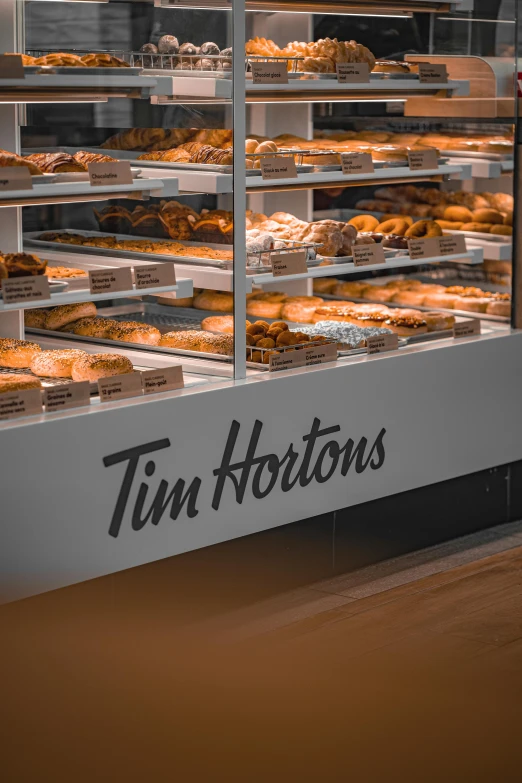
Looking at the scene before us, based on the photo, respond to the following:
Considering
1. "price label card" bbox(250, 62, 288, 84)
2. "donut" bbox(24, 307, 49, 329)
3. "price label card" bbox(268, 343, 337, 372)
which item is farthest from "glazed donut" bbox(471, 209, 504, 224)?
"donut" bbox(24, 307, 49, 329)

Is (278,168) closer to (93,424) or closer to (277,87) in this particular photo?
(277,87)

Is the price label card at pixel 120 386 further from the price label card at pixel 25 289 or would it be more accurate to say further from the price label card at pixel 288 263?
the price label card at pixel 288 263

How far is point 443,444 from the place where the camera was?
491 centimetres

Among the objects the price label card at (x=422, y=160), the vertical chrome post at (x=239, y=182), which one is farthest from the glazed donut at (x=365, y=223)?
the vertical chrome post at (x=239, y=182)

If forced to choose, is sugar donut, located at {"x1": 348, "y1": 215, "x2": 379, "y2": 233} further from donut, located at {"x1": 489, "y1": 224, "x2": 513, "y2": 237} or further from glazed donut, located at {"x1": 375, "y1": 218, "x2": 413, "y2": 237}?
donut, located at {"x1": 489, "y1": 224, "x2": 513, "y2": 237}

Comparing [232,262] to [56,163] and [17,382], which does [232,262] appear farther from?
[17,382]

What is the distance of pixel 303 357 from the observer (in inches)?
174

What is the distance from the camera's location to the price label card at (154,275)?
3.92 m

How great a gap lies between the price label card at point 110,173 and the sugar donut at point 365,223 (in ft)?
5.29

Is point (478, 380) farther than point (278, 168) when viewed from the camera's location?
Yes

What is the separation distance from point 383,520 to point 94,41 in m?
2.17

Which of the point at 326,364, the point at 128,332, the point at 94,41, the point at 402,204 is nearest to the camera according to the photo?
the point at 94,41

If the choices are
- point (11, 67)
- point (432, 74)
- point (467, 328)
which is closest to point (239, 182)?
point (11, 67)

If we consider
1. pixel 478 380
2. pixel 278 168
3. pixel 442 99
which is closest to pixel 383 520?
pixel 478 380
